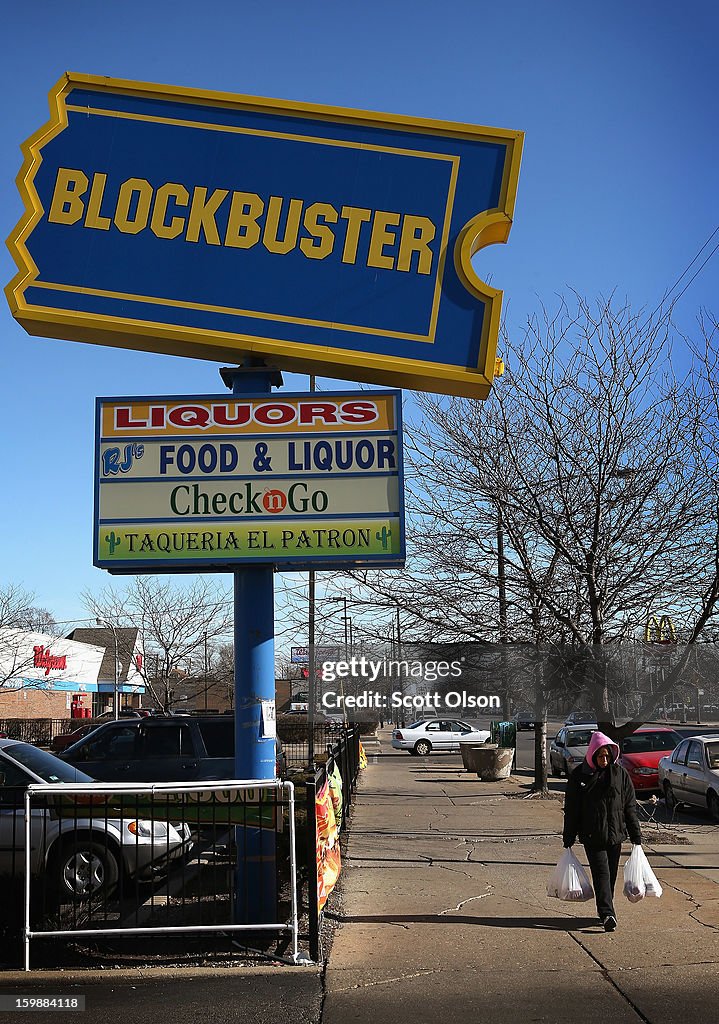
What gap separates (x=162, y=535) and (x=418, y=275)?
353 centimetres

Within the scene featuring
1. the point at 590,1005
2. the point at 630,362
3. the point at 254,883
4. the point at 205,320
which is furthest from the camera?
the point at 630,362

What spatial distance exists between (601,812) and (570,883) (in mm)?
676

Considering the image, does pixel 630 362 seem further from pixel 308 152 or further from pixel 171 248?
pixel 171 248

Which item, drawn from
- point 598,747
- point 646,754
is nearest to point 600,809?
point 598,747

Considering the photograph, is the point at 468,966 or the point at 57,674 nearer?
the point at 468,966

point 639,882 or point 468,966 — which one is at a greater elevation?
point 639,882

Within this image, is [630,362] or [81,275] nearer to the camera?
[81,275]

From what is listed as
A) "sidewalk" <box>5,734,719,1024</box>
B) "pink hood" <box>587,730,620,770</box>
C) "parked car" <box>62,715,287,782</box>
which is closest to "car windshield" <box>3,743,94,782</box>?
"sidewalk" <box>5,734,719,1024</box>

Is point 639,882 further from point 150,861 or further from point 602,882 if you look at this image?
point 150,861

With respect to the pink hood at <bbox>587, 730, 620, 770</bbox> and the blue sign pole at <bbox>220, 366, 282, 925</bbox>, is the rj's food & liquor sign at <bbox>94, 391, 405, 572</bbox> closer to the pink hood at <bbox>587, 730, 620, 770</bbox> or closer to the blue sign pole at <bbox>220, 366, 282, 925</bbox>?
the blue sign pole at <bbox>220, 366, 282, 925</bbox>

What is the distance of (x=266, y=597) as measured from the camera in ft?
28.5

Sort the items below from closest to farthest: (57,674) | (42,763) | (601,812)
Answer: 1. (601,812)
2. (42,763)
3. (57,674)

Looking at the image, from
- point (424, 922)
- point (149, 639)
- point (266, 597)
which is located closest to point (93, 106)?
point (266, 597)

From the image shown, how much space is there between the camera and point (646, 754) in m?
19.9
